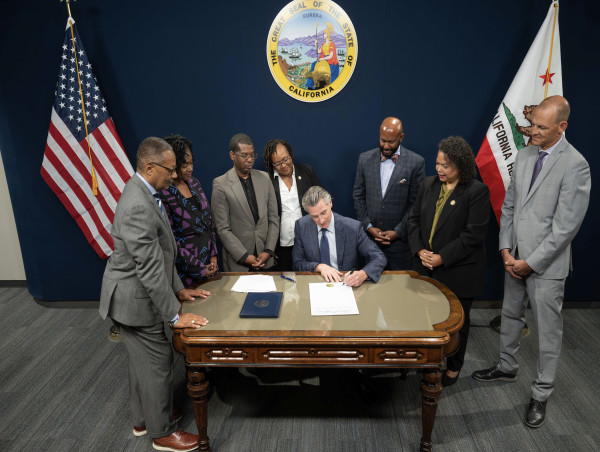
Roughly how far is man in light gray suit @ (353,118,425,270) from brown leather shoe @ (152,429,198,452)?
196 centimetres

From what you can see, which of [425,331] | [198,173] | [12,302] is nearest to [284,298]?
[425,331]

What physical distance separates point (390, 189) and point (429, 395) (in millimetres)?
1652

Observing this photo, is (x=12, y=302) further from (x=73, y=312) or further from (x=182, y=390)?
(x=182, y=390)

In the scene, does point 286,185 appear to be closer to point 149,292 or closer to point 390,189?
point 390,189

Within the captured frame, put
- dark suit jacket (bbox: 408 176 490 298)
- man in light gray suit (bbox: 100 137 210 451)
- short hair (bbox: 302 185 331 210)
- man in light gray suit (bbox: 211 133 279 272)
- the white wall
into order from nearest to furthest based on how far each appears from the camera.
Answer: man in light gray suit (bbox: 100 137 210 451) < short hair (bbox: 302 185 331 210) < dark suit jacket (bbox: 408 176 490 298) < man in light gray suit (bbox: 211 133 279 272) < the white wall

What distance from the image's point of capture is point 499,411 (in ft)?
8.66

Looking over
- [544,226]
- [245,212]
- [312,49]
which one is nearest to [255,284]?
[245,212]

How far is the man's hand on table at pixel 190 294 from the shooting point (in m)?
2.31

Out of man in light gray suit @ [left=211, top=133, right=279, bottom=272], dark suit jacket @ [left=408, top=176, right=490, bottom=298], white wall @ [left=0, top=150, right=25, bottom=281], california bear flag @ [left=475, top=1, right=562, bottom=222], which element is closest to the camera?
dark suit jacket @ [left=408, top=176, right=490, bottom=298]

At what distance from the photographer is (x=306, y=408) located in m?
2.67

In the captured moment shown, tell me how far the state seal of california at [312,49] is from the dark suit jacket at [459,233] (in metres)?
1.36

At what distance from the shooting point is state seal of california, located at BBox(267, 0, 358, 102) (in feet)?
11.2

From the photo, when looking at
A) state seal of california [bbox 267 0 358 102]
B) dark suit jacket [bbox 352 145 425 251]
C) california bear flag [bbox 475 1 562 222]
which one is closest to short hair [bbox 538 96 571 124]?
california bear flag [bbox 475 1 562 222]

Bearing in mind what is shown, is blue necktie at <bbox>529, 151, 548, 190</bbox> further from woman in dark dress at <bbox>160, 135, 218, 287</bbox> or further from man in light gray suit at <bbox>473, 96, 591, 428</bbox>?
woman in dark dress at <bbox>160, 135, 218, 287</bbox>
